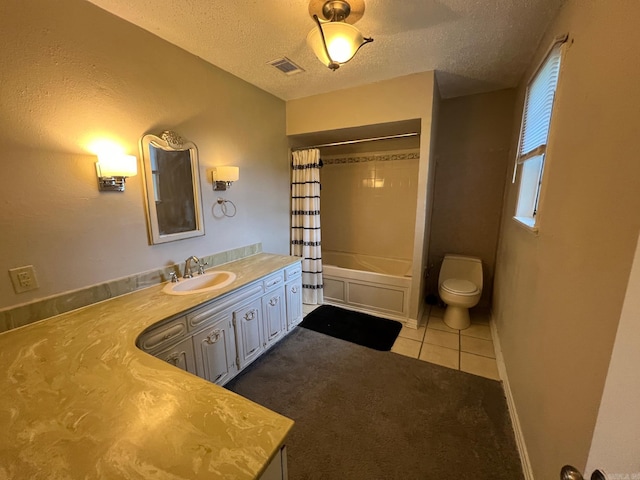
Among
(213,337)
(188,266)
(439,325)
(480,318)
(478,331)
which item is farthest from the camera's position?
(480,318)

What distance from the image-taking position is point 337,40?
143 cm

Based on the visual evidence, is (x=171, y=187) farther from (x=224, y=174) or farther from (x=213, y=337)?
(x=213, y=337)

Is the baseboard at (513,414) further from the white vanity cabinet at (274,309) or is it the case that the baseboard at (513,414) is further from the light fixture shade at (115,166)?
the light fixture shade at (115,166)

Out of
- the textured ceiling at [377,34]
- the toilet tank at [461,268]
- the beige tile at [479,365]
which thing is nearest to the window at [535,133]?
the textured ceiling at [377,34]

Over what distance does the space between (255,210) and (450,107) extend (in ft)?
8.26

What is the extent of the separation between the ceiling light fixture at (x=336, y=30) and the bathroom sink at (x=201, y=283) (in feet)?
5.31

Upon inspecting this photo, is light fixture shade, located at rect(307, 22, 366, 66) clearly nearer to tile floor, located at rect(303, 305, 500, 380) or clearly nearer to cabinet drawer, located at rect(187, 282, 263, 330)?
cabinet drawer, located at rect(187, 282, 263, 330)

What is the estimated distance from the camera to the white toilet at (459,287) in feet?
8.70

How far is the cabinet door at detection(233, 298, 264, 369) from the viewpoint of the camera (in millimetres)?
1978

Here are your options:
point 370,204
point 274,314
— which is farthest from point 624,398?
point 370,204

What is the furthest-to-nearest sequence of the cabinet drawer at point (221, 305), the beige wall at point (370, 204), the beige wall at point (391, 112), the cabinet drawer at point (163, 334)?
the beige wall at point (370, 204)
the beige wall at point (391, 112)
the cabinet drawer at point (221, 305)
the cabinet drawer at point (163, 334)

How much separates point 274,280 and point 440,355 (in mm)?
1641

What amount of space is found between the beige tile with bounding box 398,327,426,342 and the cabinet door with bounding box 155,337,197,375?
194cm

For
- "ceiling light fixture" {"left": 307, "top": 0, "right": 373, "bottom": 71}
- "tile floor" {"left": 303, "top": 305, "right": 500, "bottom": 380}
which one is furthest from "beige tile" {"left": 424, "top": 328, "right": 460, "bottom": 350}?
"ceiling light fixture" {"left": 307, "top": 0, "right": 373, "bottom": 71}
